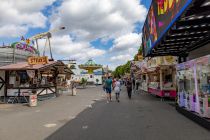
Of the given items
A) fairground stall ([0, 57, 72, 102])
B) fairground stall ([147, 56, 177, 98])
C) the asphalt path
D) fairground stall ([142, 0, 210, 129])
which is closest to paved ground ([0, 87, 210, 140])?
the asphalt path

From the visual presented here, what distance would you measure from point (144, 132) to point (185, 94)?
13.8 feet

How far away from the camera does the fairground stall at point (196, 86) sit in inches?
346

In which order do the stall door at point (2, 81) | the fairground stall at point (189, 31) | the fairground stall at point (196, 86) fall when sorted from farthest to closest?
the stall door at point (2, 81) < the fairground stall at point (196, 86) < the fairground stall at point (189, 31)

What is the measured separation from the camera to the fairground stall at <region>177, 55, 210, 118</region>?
8.79 metres

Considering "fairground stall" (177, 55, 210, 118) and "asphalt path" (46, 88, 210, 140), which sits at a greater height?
"fairground stall" (177, 55, 210, 118)

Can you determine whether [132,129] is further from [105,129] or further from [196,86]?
[196,86]

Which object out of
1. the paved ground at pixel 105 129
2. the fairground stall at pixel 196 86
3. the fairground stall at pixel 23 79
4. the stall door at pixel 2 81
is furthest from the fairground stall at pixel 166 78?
the stall door at pixel 2 81

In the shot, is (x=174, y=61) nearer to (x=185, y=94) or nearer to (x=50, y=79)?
(x=185, y=94)

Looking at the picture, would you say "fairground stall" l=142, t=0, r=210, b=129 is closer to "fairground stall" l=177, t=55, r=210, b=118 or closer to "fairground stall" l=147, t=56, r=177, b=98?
"fairground stall" l=177, t=55, r=210, b=118

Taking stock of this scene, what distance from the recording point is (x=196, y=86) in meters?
9.71

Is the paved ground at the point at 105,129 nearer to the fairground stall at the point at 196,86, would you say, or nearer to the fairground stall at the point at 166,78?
the fairground stall at the point at 196,86

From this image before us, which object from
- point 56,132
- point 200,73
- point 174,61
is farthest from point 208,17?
point 174,61

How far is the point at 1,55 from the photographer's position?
41875mm

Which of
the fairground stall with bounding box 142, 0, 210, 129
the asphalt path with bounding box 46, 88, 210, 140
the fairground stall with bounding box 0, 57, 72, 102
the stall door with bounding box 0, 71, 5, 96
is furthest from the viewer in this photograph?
the stall door with bounding box 0, 71, 5, 96
